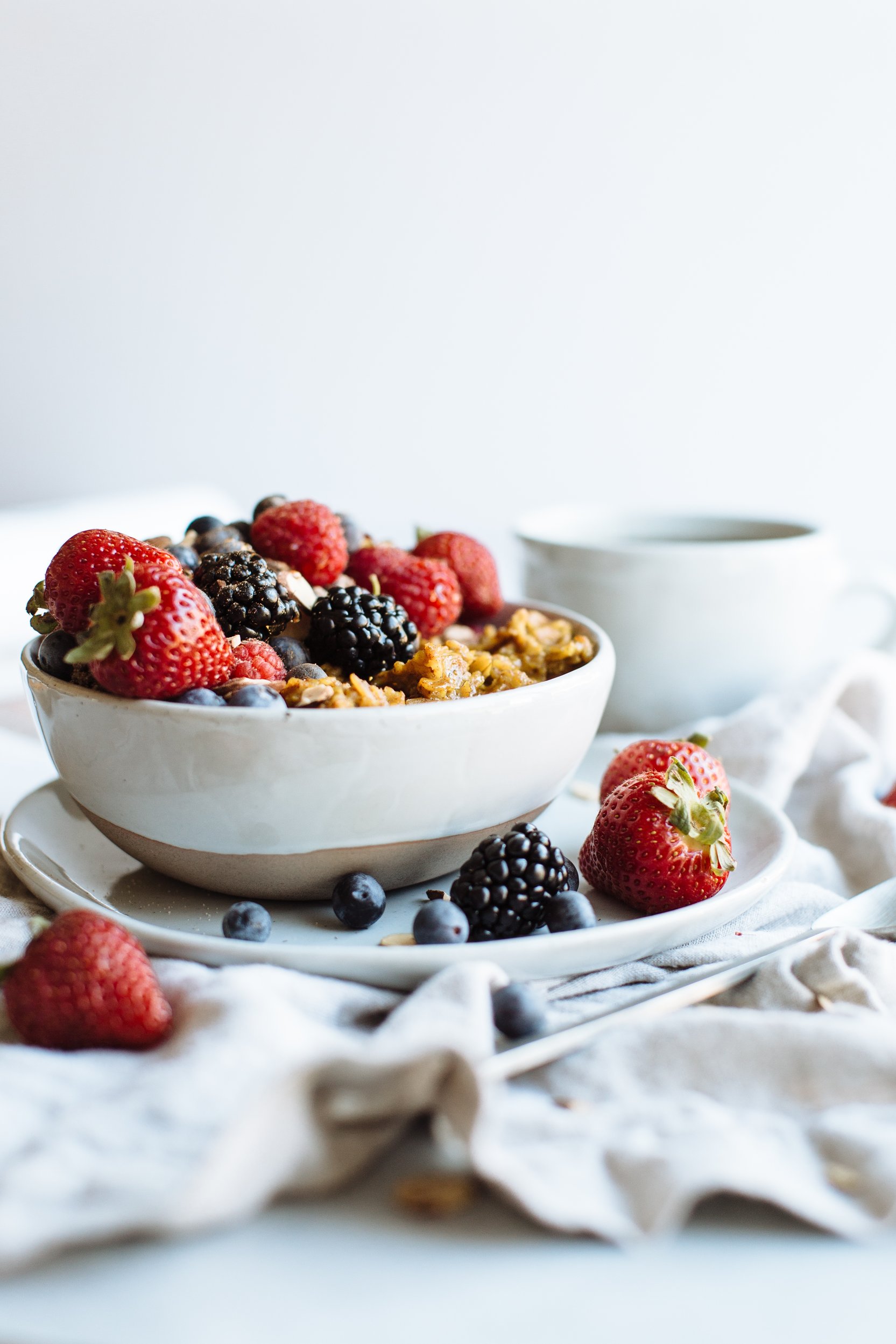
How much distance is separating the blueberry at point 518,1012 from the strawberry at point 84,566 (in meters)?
0.38

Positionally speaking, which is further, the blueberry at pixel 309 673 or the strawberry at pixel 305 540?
the strawberry at pixel 305 540

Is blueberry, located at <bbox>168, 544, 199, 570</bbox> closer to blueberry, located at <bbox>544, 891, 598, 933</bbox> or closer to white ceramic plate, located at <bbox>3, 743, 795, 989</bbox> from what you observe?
white ceramic plate, located at <bbox>3, 743, 795, 989</bbox>

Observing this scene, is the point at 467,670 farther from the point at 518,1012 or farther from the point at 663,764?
the point at 518,1012

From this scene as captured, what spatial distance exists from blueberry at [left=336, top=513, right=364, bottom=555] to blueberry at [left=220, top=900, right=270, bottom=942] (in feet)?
1.36

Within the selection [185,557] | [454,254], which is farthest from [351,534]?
[454,254]

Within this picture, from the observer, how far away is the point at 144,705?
80cm

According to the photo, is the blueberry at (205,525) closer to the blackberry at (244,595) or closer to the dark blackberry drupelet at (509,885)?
the blackberry at (244,595)

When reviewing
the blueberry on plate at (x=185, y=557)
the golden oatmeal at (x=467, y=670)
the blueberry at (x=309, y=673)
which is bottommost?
the golden oatmeal at (x=467, y=670)

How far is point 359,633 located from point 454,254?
2268 mm

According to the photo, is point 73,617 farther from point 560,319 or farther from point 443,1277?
point 560,319

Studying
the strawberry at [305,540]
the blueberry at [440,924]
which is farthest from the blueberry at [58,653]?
the blueberry at [440,924]

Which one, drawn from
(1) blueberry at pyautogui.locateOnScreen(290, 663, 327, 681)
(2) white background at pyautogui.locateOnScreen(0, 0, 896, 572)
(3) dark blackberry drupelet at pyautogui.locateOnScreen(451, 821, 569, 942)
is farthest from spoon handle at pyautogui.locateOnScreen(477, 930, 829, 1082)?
(2) white background at pyautogui.locateOnScreen(0, 0, 896, 572)

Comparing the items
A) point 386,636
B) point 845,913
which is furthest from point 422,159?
point 845,913

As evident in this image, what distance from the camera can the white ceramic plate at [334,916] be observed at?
739mm
